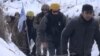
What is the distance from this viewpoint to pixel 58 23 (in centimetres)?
1275

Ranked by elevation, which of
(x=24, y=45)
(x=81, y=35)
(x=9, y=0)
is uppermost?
(x=81, y=35)

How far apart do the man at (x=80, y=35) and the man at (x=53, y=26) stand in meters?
2.76

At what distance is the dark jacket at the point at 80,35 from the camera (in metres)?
9.62

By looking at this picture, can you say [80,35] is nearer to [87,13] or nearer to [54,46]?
[87,13]

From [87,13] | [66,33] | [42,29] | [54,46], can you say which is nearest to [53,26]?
[42,29]

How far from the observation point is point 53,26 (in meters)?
12.7

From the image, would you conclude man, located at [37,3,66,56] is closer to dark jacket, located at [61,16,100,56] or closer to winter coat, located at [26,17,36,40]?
dark jacket, located at [61,16,100,56]

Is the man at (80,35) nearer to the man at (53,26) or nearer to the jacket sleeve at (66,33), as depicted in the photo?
the jacket sleeve at (66,33)

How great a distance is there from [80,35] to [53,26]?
120 inches

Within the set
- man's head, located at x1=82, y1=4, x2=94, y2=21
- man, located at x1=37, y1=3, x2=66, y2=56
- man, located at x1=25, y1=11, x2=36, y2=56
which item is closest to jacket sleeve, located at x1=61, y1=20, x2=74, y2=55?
man's head, located at x1=82, y1=4, x2=94, y2=21

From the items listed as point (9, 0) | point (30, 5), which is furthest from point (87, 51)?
point (9, 0)

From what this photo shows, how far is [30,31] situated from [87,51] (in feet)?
20.9

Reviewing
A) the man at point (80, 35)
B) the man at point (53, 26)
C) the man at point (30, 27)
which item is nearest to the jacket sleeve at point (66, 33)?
the man at point (80, 35)

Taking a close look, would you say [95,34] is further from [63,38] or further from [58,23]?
[58,23]
